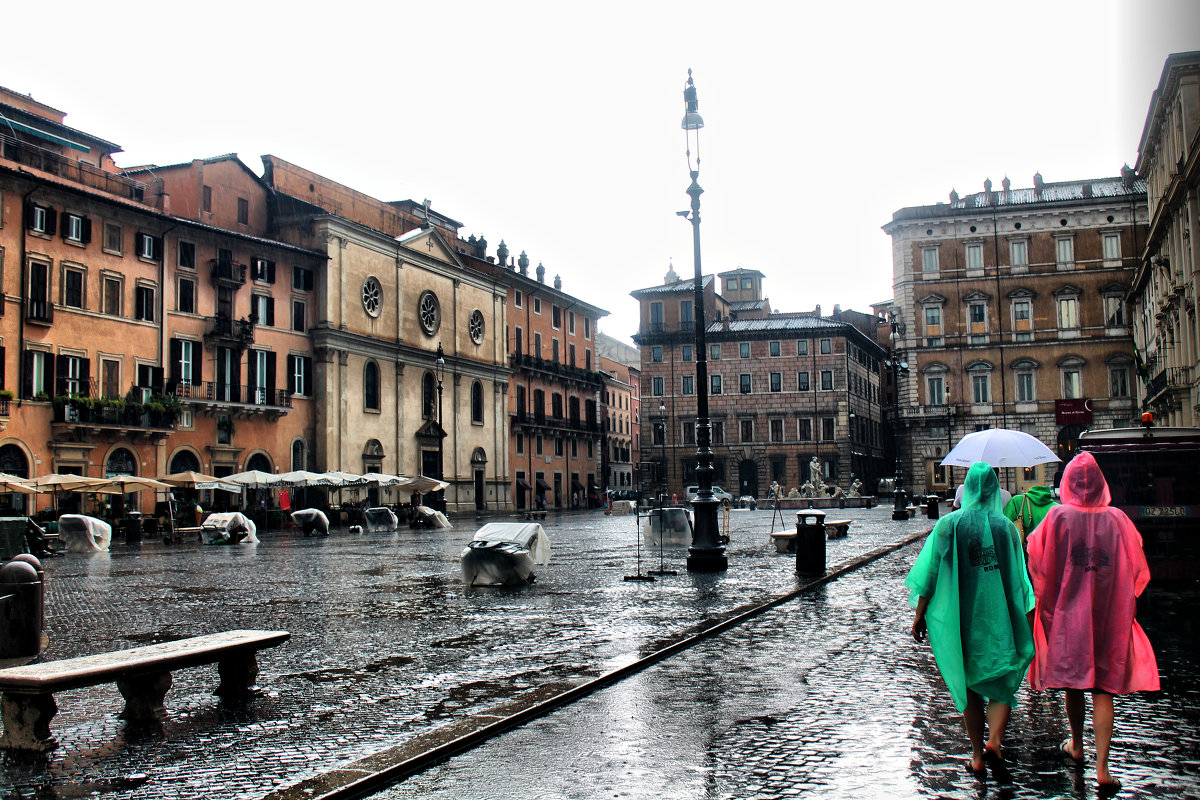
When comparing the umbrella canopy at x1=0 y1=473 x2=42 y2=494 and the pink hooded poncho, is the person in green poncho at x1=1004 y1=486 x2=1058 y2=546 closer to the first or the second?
the pink hooded poncho

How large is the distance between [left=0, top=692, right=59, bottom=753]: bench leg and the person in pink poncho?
5126 millimetres

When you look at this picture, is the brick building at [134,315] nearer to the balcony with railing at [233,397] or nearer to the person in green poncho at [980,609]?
the balcony with railing at [233,397]

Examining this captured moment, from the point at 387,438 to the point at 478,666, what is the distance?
43.9 metres

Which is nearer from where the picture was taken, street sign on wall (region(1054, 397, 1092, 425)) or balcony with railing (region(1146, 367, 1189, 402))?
street sign on wall (region(1054, 397, 1092, 425))

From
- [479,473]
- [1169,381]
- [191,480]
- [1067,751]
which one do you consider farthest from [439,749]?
[479,473]

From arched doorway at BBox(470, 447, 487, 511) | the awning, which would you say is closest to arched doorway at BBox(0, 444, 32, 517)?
the awning

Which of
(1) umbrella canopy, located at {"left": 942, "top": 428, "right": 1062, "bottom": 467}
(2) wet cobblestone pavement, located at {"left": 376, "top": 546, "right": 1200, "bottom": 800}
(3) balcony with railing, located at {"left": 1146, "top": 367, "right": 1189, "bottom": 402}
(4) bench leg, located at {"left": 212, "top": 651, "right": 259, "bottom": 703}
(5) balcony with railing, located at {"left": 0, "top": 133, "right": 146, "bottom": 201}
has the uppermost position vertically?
(5) balcony with railing, located at {"left": 0, "top": 133, "right": 146, "bottom": 201}

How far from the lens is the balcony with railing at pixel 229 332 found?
137ft

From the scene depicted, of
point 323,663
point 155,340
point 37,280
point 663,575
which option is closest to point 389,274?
point 155,340

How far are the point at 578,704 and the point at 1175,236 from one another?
117 feet

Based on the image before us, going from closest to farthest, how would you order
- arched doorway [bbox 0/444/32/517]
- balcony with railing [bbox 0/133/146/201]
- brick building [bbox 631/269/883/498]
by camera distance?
arched doorway [bbox 0/444/32/517], balcony with railing [bbox 0/133/146/201], brick building [bbox 631/269/883/498]

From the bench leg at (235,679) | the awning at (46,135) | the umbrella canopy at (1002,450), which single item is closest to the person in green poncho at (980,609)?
the bench leg at (235,679)

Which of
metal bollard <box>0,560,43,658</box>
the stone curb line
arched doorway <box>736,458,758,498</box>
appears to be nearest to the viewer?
the stone curb line

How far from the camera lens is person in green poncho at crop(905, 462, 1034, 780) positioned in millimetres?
5148
